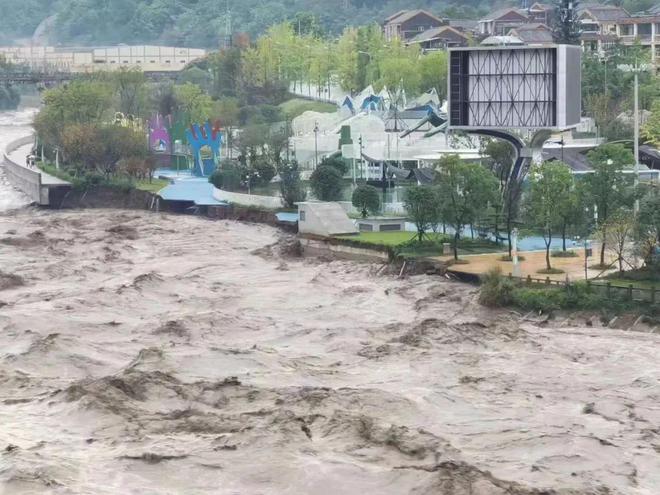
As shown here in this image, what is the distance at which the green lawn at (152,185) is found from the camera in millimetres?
77188

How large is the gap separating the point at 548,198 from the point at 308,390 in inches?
620

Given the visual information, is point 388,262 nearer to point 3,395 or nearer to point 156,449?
point 3,395

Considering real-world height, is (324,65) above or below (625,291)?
above

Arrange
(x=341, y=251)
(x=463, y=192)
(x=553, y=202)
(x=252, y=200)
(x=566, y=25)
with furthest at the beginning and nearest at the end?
1. (x=566, y=25)
2. (x=252, y=200)
3. (x=341, y=251)
4. (x=463, y=192)
5. (x=553, y=202)

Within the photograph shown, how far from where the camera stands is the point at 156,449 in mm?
30016

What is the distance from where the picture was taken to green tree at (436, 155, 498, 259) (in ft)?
166

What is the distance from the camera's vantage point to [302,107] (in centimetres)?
11038

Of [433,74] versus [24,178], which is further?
[433,74]

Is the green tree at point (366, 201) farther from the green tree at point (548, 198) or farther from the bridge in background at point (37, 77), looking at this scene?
the bridge in background at point (37, 77)

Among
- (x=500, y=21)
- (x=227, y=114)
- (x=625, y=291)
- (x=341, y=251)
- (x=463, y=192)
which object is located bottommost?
(x=341, y=251)

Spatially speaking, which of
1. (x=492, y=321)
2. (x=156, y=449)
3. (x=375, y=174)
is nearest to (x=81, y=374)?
(x=156, y=449)

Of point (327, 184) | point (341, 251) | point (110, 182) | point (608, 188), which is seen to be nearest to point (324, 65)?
point (110, 182)

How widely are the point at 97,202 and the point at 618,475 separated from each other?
51979mm

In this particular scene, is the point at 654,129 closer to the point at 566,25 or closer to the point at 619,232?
the point at 566,25
